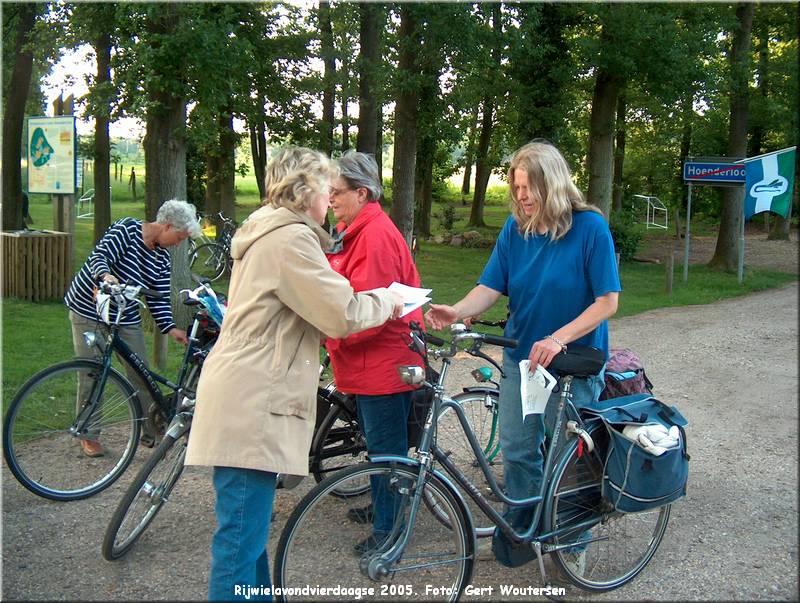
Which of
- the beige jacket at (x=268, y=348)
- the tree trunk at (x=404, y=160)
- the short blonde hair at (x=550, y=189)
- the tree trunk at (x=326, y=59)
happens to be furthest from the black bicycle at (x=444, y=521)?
the tree trunk at (x=326, y=59)

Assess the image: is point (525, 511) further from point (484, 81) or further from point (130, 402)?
point (484, 81)

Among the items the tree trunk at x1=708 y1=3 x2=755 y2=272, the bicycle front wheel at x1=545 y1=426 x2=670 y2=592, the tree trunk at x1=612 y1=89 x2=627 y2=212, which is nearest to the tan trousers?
the bicycle front wheel at x1=545 y1=426 x2=670 y2=592

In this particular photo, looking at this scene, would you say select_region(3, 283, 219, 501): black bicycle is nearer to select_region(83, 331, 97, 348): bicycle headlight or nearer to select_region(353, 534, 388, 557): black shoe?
select_region(83, 331, 97, 348): bicycle headlight

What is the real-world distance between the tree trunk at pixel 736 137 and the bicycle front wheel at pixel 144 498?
1676cm

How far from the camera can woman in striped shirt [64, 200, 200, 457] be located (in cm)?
493

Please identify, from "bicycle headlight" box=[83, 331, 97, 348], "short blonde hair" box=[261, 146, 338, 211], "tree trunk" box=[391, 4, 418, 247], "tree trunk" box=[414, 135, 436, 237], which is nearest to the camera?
"short blonde hair" box=[261, 146, 338, 211]

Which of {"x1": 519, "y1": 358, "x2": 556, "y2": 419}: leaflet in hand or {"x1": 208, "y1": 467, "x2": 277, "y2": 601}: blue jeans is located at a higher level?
{"x1": 519, "y1": 358, "x2": 556, "y2": 419}: leaflet in hand

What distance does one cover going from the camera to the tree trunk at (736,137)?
60.5ft

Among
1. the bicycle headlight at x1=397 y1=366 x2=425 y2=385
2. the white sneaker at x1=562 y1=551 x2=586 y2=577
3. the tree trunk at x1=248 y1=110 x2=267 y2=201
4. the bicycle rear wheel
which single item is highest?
the tree trunk at x1=248 y1=110 x2=267 y2=201

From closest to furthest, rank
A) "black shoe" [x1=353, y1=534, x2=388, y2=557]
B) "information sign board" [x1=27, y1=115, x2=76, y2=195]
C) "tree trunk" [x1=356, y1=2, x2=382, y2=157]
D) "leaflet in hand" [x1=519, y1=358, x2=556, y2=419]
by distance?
"black shoe" [x1=353, y1=534, x2=388, y2=557]
"leaflet in hand" [x1=519, y1=358, x2=556, y2=419]
"information sign board" [x1=27, y1=115, x2=76, y2=195]
"tree trunk" [x1=356, y1=2, x2=382, y2=157]

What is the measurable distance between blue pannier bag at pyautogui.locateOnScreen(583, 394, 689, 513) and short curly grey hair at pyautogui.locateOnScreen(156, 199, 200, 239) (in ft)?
8.79

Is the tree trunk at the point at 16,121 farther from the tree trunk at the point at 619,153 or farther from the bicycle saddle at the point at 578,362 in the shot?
the tree trunk at the point at 619,153

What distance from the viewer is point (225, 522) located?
288 cm

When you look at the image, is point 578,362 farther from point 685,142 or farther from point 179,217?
point 685,142
